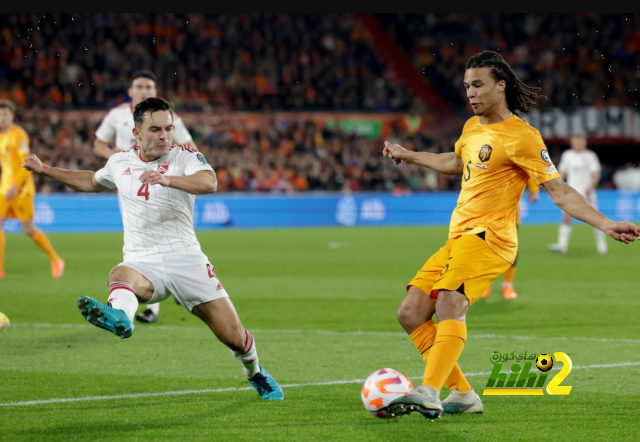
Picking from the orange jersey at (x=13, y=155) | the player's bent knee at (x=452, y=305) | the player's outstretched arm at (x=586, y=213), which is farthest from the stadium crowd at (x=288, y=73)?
the player's outstretched arm at (x=586, y=213)

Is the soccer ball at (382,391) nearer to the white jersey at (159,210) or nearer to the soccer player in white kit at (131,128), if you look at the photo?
the white jersey at (159,210)

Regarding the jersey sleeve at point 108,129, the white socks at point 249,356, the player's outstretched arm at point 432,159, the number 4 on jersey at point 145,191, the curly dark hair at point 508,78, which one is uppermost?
the curly dark hair at point 508,78

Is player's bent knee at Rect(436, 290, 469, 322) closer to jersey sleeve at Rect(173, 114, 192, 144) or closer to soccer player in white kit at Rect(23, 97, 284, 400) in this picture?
soccer player in white kit at Rect(23, 97, 284, 400)

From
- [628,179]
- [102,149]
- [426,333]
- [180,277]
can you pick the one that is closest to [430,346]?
[426,333]

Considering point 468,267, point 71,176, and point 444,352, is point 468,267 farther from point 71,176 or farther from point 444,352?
point 71,176

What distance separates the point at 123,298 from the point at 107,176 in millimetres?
1162

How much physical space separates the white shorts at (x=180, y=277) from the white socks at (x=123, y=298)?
9.6 inches

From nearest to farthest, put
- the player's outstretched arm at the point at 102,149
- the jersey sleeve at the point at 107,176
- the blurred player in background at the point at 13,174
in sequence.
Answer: the jersey sleeve at the point at 107,176 → the player's outstretched arm at the point at 102,149 → the blurred player in background at the point at 13,174

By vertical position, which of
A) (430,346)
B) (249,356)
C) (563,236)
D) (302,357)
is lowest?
(563,236)

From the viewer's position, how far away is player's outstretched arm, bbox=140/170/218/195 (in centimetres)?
563

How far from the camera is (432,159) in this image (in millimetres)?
6242

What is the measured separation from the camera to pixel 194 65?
34188mm

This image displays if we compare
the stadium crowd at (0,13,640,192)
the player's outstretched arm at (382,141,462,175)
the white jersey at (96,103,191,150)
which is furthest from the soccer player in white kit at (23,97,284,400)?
the stadium crowd at (0,13,640,192)

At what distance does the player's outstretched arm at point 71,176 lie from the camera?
21.9 ft
